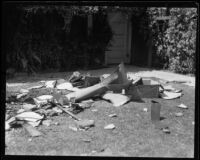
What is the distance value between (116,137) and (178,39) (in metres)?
6.90

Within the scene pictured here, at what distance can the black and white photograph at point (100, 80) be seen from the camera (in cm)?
523

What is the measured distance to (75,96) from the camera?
7801mm

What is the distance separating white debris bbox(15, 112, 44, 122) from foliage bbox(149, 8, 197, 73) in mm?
6121

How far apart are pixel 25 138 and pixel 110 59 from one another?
9.90 m

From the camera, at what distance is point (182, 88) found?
9438 millimetres

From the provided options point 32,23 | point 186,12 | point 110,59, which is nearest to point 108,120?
point 186,12

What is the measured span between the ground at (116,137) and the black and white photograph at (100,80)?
16 millimetres

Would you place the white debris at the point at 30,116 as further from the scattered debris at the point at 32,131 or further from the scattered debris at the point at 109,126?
the scattered debris at the point at 109,126

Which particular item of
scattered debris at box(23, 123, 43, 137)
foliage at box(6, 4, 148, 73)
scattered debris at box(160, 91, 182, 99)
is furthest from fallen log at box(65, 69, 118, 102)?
foliage at box(6, 4, 148, 73)

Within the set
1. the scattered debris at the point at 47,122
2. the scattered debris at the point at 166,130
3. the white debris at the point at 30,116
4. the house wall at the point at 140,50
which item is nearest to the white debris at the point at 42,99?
the white debris at the point at 30,116

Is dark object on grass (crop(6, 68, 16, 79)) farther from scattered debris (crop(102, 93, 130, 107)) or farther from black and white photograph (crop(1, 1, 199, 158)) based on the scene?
scattered debris (crop(102, 93, 130, 107))

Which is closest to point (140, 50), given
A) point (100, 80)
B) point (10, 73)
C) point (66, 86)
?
point (10, 73)

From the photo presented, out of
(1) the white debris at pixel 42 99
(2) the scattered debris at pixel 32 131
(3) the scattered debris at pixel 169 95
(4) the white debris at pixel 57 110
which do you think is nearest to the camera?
(2) the scattered debris at pixel 32 131

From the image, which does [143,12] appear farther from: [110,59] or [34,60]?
[34,60]
